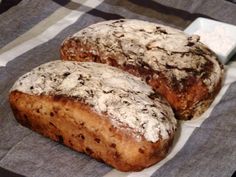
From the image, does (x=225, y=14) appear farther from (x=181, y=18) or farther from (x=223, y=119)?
(x=223, y=119)

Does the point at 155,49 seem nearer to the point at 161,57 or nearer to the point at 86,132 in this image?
the point at 161,57

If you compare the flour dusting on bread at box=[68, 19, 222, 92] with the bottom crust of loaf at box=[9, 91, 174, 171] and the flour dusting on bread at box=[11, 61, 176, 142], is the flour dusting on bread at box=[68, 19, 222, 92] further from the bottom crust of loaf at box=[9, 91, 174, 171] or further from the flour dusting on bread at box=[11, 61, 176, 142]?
the bottom crust of loaf at box=[9, 91, 174, 171]

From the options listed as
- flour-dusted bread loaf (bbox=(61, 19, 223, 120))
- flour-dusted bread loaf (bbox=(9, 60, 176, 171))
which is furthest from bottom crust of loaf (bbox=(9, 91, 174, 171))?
flour-dusted bread loaf (bbox=(61, 19, 223, 120))

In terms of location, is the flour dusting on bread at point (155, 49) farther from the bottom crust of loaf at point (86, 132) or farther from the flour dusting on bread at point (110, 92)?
the bottom crust of loaf at point (86, 132)

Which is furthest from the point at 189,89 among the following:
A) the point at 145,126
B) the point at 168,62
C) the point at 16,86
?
the point at 16,86

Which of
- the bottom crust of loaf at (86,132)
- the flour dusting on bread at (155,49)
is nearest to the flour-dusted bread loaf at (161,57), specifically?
the flour dusting on bread at (155,49)

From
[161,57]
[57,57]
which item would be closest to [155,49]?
[161,57]
